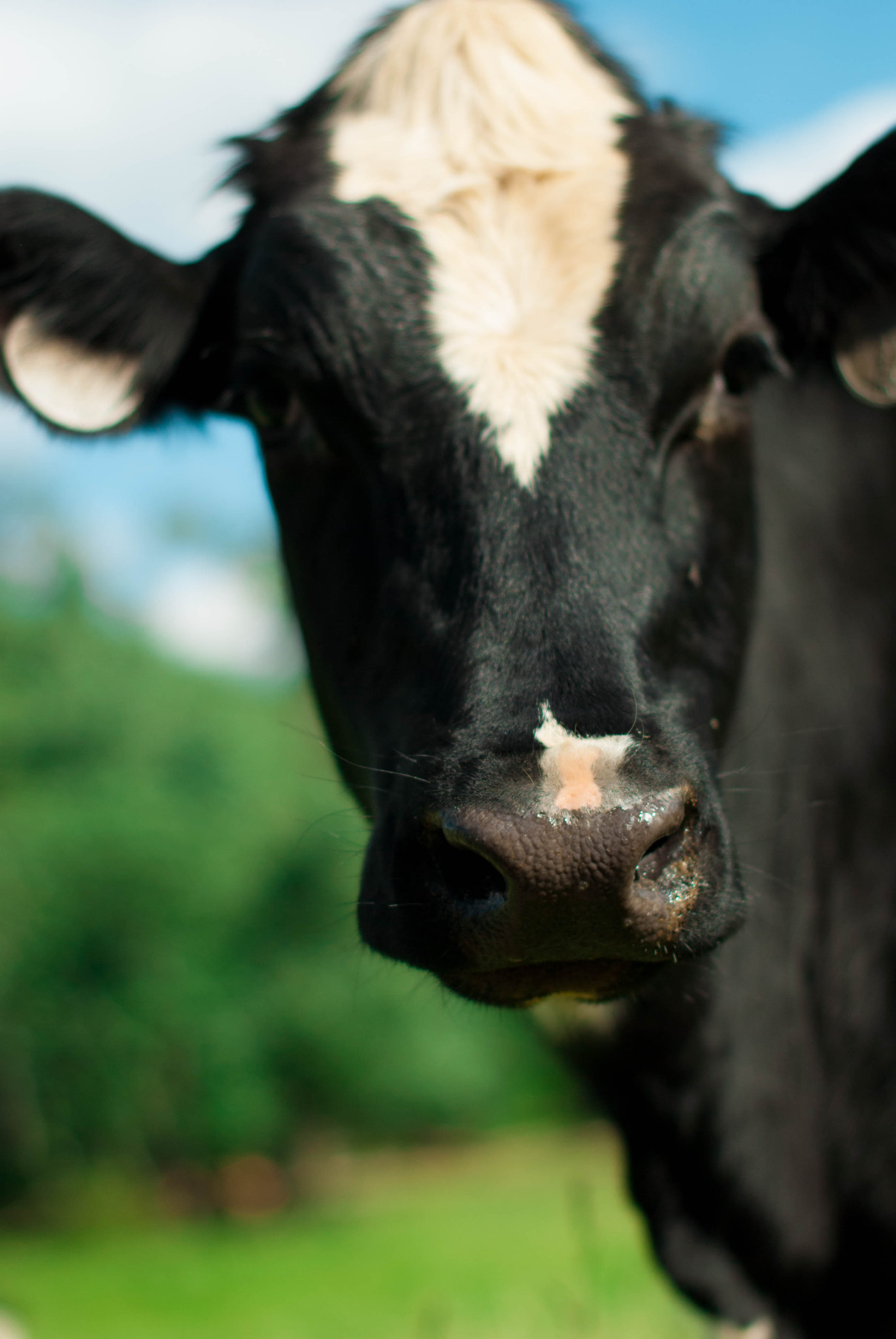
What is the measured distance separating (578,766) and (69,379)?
72.1 inches

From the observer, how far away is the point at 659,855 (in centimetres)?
178

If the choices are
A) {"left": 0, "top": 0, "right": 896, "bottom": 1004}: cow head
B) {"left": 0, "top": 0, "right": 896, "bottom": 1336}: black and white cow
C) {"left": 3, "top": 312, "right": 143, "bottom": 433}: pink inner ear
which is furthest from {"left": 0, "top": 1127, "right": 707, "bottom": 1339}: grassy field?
{"left": 3, "top": 312, "right": 143, "bottom": 433}: pink inner ear

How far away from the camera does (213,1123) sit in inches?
914

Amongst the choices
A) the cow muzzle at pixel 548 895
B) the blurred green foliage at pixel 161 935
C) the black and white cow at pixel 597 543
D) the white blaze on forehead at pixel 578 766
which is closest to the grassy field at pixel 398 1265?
the black and white cow at pixel 597 543

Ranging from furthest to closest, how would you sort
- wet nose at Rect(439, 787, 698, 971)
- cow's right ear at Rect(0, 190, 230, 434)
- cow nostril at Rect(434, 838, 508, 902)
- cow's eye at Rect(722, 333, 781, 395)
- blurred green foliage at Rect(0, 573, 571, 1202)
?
1. blurred green foliage at Rect(0, 573, 571, 1202)
2. cow's right ear at Rect(0, 190, 230, 434)
3. cow's eye at Rect(722, 333, 781, 395)
4. cow nostril at Rect(434, 838, 508, 902)
5. wet nose at Rect(439, 787, 698, 971)

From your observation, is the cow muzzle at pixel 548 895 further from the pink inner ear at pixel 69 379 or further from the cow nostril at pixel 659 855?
Answer: the pink inner ear at pixel 69 379

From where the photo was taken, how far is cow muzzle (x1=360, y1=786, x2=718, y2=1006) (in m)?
1.65

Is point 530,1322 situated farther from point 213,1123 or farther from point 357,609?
point 213,1123

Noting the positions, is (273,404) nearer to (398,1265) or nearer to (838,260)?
(838,260)

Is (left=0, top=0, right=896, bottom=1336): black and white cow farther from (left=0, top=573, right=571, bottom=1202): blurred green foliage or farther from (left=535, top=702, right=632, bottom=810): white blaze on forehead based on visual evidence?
(left=0, top=573, right=571, bottom=1202): blurred green foliage

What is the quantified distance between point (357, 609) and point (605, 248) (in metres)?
0.87

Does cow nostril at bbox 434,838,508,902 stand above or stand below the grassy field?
above

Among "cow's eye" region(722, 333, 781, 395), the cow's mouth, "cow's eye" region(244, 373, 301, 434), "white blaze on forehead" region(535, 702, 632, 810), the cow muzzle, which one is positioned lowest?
the cow's mouth

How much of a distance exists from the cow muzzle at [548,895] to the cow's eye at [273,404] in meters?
1.07
